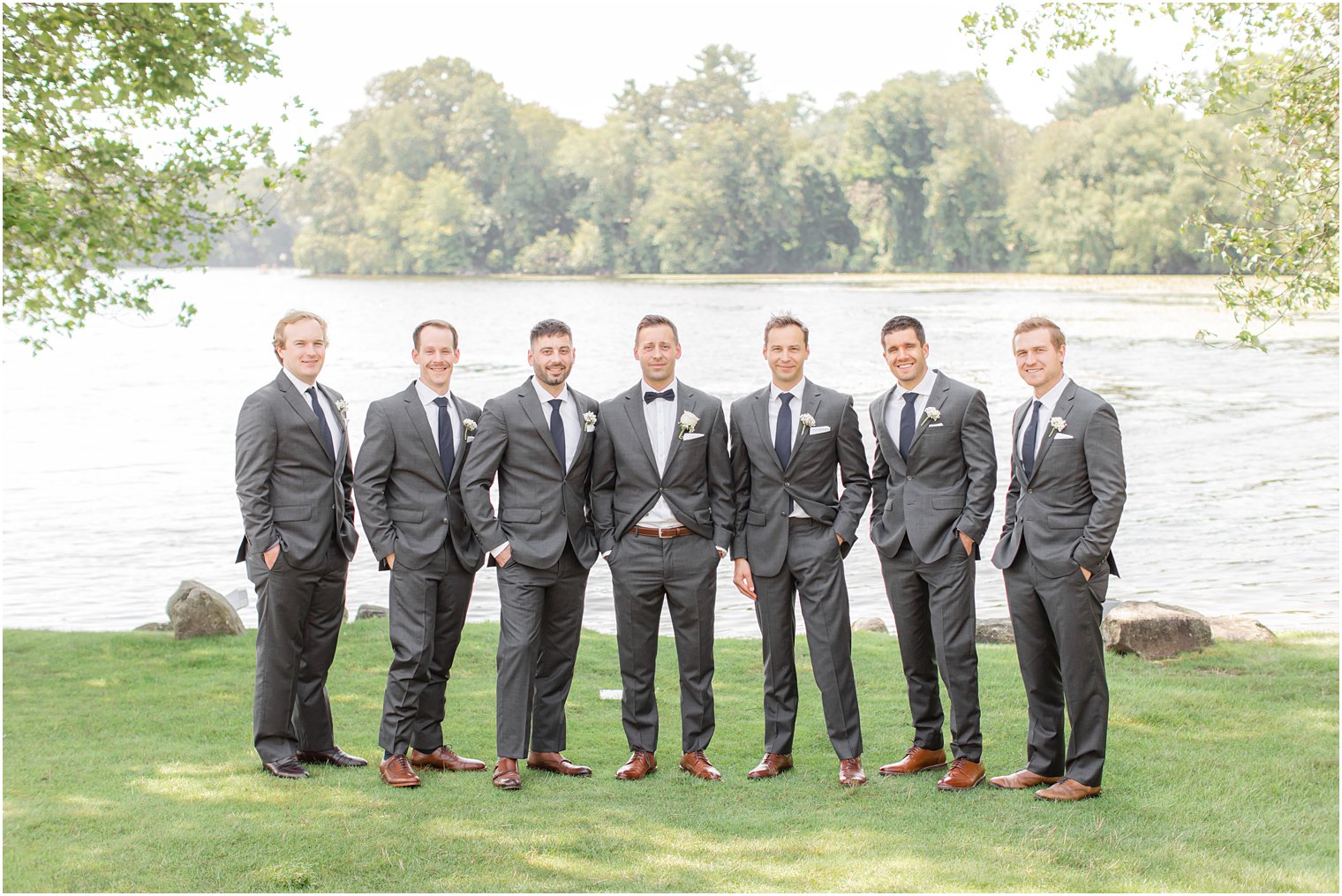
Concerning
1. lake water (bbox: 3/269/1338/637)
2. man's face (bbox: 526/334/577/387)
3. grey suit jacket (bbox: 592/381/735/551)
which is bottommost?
lake water (bbox: 3/269/1338/637)

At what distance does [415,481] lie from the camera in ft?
22.6

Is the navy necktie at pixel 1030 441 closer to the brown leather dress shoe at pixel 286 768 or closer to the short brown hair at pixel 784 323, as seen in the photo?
the short brown hair at pixel 784 323

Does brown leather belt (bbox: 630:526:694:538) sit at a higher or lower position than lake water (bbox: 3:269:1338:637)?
higher

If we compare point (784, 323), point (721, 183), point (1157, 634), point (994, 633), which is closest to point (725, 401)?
point (994, 633)

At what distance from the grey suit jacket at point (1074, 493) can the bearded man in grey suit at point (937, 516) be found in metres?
0.27

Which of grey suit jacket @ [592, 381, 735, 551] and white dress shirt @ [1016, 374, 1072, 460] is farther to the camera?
grey suit jacket @ [592, 381, 735, 551]

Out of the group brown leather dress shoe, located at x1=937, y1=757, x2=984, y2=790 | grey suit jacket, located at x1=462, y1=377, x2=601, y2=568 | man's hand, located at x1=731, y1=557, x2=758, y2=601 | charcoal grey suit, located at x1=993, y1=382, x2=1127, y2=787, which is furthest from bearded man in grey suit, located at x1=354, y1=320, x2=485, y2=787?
charcoal grey suit, located at x1=993, y1=382, x2=1127, y2=787

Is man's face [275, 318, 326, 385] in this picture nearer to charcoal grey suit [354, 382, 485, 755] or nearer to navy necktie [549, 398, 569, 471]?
charcoal grey suit [354, 382, 485, 755]

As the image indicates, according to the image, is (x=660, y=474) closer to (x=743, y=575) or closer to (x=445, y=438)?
(x=743, y=575)

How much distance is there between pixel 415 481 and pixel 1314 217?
7.02 metres

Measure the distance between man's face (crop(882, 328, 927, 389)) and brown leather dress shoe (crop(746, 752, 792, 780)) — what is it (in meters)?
2.17

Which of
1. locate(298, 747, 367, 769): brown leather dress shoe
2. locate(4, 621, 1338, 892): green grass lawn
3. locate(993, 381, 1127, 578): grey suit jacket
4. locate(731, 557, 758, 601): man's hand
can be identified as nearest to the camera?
locate(4, 621, 1338, 892): green grass lawn

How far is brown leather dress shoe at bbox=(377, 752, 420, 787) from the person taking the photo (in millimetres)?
6602

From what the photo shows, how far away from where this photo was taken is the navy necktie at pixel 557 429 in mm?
6906
